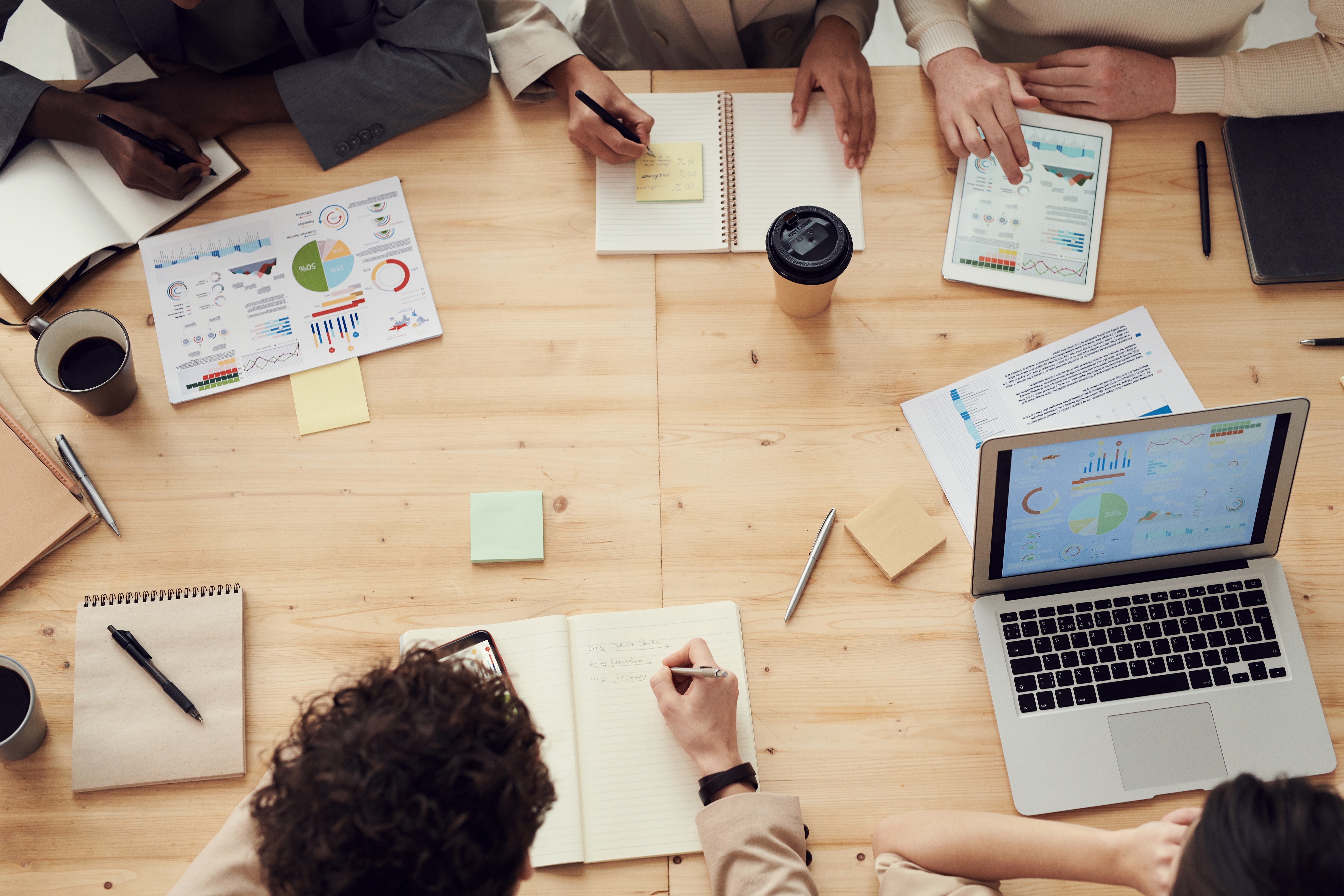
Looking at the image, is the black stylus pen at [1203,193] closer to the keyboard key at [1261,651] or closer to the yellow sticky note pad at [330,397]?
the keyboard key at [1261,651]

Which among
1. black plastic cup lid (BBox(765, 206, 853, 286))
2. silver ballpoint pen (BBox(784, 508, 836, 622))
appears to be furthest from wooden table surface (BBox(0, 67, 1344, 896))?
black plastic cup lid (BBox(765, 206, 853, 286))

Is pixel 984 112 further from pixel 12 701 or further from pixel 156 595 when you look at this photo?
pixel 12 701

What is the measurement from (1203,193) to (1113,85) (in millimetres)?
196

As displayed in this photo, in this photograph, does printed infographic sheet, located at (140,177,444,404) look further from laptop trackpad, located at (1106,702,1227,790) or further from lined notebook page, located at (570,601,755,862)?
laptop trackpad, located at (1106,702,1227,790)

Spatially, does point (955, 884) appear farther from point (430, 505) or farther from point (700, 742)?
point (430, 505)

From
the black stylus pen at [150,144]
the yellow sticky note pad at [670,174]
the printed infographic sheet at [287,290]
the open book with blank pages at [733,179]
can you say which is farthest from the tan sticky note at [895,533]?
the black stylus pen at [150,144]

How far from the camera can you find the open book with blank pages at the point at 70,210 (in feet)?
3.45

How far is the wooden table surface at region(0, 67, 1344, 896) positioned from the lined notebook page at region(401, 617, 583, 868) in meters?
0.02

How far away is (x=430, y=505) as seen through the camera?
1.00m

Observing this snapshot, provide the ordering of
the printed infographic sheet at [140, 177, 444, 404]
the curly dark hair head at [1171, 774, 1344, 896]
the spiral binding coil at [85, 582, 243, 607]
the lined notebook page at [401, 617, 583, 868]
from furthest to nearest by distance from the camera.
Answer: the printed infographic sheet at [140, 177, 444, 404] → the spiral binding coil at [85, 582, 243, 607] → the lined notebook page at [401, 617, 583, 868] → the curly dark hair head at [1171, 774, 1344, 896]

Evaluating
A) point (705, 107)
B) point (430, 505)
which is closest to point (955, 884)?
point (430, 505)

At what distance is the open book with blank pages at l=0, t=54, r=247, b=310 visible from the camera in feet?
3.45

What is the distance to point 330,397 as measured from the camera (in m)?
1.04

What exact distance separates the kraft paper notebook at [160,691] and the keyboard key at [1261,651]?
1.11 meters
